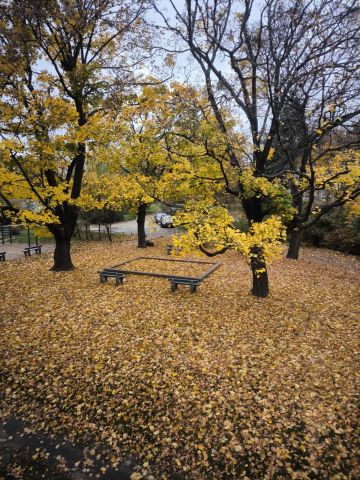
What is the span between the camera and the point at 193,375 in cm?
492

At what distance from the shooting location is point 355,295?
8.81 meters

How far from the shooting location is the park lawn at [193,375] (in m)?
3.57

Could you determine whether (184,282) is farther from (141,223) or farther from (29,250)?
(29,250)

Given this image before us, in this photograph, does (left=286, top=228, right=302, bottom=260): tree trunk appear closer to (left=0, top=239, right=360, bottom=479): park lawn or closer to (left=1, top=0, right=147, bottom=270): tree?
(left=0, top=239, right=360, bottom=479): park lawn

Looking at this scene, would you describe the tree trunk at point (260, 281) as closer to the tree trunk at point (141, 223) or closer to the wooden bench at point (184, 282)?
the wooden bench at point (184, 282)

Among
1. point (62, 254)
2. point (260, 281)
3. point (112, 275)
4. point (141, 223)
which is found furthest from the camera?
point (141, 223)

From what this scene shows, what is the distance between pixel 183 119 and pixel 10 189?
653 cm

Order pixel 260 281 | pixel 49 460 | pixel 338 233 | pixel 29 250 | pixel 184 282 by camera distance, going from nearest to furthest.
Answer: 1. pixel 49 460
2. pixel 260 281
3. pixel 184 282
4. pixel 29 250
5. pixel 338 233

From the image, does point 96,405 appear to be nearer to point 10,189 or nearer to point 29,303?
point 29,303

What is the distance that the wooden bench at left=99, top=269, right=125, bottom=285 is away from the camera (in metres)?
9.45

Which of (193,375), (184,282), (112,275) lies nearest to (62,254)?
(112,275)

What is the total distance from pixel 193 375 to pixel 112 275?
18.1ft

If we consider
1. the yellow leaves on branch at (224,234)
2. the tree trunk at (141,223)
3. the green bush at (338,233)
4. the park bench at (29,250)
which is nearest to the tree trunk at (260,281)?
the yellow leaves on branch at (224,234)

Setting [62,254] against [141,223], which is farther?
[141,223]
